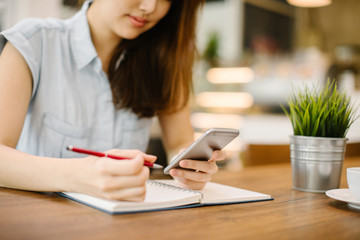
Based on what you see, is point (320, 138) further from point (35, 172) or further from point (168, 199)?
point (35, 172)

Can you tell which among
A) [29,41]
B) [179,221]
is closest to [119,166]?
[179,221]

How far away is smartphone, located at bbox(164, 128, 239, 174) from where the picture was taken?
0.81m

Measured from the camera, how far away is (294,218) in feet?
2.52

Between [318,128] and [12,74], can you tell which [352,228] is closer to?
[318,128]

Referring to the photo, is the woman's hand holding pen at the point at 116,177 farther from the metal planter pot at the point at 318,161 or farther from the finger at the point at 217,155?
the metal planter pot at the point at 318,161

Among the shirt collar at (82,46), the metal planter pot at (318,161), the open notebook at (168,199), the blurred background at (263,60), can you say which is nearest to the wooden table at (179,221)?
the open notebook at (168,199)

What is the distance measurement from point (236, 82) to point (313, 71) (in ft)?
3.62

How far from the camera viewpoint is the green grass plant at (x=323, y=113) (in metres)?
1.03

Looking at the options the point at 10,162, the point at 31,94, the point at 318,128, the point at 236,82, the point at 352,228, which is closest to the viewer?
the point at 352,228

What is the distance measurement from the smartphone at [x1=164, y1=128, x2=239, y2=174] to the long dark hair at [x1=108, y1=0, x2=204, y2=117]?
592mm

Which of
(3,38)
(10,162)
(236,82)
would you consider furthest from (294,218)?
(236,82)

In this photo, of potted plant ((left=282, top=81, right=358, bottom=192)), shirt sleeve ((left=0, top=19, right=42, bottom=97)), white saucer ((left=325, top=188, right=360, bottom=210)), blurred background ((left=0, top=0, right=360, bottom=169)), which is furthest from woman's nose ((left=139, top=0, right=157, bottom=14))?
blurred background ((left=0, top=0, right=360, bottom=169))

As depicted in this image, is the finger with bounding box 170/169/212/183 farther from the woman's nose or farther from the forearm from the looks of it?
the woman's nose

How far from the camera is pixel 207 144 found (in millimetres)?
874
